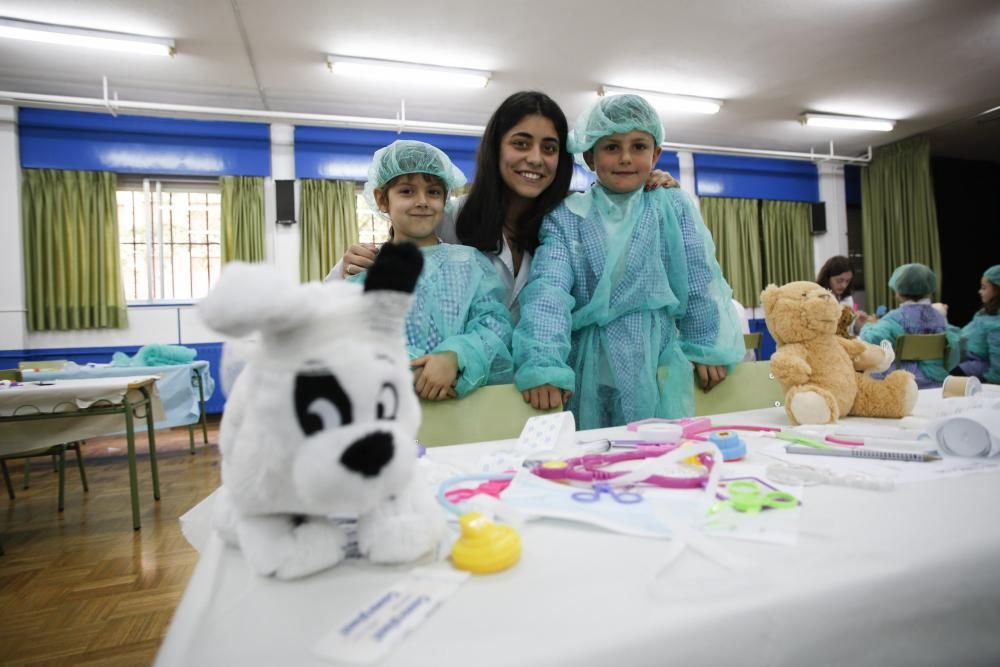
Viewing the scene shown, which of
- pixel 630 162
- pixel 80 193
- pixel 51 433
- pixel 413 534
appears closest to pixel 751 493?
pixel 413 534

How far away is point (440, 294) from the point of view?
4.03ft

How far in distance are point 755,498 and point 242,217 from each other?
213 inches

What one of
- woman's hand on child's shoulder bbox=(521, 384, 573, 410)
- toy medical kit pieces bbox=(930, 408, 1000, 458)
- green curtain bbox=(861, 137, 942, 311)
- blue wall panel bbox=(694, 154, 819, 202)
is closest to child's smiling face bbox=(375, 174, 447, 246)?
woman's hand on child's shoulder bbox=(521, 384, 573, 410)

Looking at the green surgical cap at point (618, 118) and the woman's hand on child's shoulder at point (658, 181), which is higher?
the green surgical cap at point (618, 118)

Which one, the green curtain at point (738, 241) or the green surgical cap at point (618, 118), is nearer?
the green surgical cap at point (618, 118)

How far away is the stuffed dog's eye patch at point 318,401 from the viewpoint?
39cm

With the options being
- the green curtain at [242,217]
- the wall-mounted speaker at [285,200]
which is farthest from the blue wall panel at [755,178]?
the green curtain at [242,217]

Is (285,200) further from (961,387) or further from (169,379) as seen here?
(961,387)

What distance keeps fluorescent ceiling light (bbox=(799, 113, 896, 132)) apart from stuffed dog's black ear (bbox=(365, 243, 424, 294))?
6.44 metres

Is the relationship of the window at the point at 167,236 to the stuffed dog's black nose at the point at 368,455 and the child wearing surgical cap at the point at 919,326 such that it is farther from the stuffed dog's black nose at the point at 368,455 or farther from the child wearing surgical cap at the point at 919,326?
the child wearing surgical cap at the point at 919,326

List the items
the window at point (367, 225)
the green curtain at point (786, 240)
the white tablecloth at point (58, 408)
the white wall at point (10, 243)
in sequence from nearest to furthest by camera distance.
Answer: the white tablecloth at point (58, 408), the white wall at point (10, 243), the window at point (367, 225), the green curtain at point (786, 240)

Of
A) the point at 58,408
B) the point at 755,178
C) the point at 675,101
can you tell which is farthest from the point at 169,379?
the point at 755,178

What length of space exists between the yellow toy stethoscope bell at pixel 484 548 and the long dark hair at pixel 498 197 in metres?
1.00

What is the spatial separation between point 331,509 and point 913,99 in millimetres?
6833
